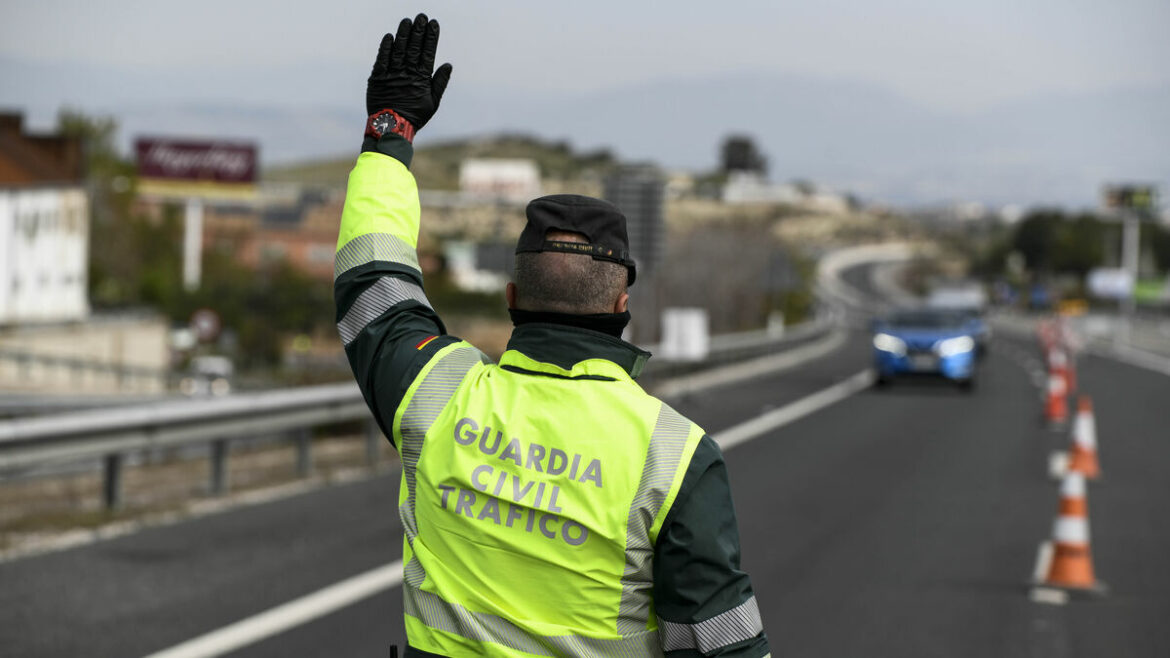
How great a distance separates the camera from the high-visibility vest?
2852 mm

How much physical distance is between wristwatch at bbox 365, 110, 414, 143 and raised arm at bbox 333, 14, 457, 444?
0.06 feet

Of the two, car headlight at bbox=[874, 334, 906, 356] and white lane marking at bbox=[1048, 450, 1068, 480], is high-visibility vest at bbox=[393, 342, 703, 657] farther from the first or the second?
car headlight at bbox=[874, 334, 906, 356]

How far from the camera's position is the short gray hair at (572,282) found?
3.01m

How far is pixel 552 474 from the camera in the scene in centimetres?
290

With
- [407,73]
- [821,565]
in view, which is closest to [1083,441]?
[821,565]

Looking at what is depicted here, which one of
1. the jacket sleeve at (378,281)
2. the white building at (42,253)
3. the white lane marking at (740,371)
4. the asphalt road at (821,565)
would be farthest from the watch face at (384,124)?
the white building at (42,253)

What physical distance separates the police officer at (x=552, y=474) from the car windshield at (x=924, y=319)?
2870cm

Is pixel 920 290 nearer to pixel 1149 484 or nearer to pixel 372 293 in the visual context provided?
pixel 1149 484

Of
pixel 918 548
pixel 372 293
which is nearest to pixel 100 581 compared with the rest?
pixel 918 548

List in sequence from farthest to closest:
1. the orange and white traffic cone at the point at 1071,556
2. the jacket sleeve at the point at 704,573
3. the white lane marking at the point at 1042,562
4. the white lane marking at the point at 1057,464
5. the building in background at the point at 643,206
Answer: the building in background at the point at 643,206
the white lane marking at the point at 1057,464
the white lane marking at the point at 1042,562
the orange and white traffic cone at the point at 1071,556
the jacket sleeve at the point at 704,573

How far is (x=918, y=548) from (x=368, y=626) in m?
4.80

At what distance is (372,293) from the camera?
325 cm

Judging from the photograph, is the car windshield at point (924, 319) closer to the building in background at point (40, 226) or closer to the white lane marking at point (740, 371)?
the white lane marking at point (740, 371)

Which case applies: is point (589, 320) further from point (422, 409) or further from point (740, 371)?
point (740, 371)
